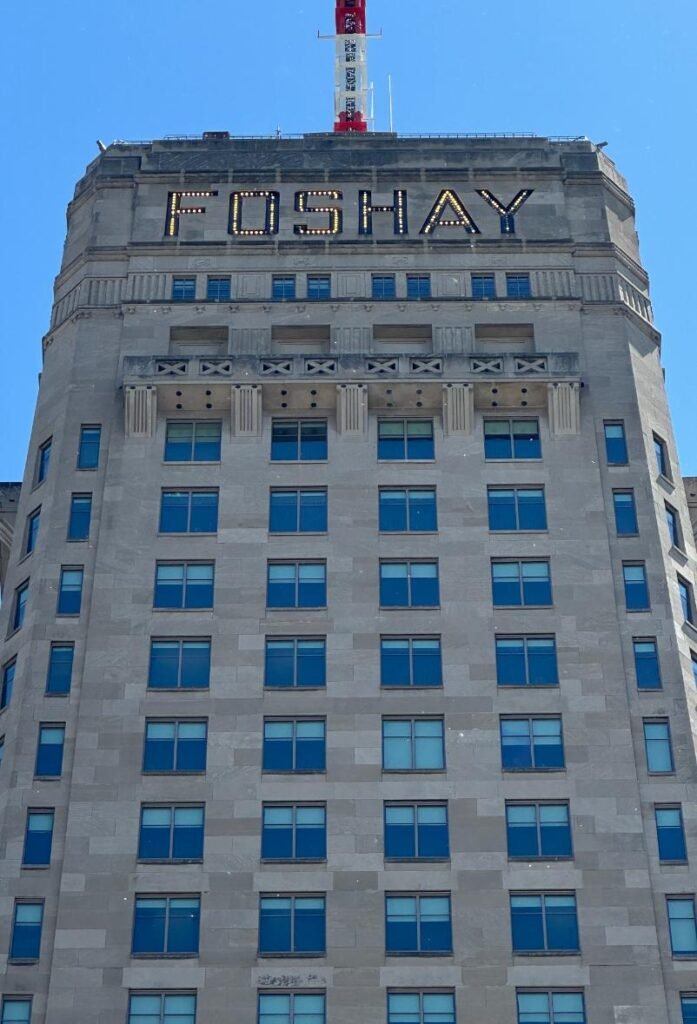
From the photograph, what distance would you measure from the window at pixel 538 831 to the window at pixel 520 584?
9046 mm

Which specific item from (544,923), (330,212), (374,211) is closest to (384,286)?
(374,211)

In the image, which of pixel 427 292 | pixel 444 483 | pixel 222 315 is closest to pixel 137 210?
pixel 222 315

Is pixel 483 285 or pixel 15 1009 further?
pixel 483 285

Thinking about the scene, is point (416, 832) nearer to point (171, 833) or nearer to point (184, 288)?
point (171, 833)

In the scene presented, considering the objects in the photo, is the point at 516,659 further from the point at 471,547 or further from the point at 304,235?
the point at 304,235

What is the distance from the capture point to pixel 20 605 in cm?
7675

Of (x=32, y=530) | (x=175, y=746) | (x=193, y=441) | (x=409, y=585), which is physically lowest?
(x=175, y=746)

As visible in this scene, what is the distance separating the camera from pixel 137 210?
87.6 meters

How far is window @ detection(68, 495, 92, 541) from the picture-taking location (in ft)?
252

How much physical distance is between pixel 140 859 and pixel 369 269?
30729mm

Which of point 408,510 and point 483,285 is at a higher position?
point 483,285

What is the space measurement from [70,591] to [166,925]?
15210mm

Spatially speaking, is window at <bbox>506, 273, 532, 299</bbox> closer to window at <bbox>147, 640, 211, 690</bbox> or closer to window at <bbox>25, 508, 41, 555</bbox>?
window at <bbox>147, 640, 211, 690</bbox>

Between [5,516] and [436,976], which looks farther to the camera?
[5,516]
